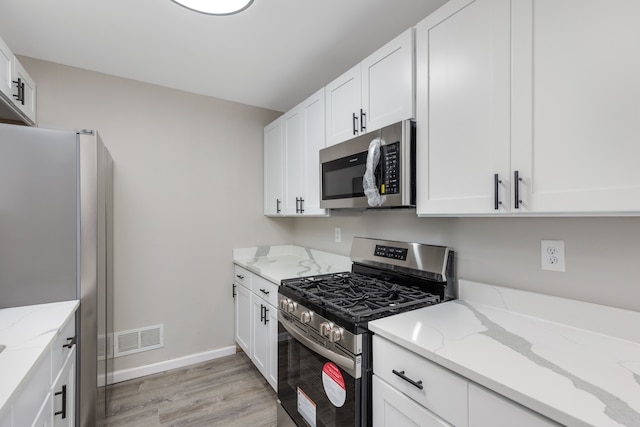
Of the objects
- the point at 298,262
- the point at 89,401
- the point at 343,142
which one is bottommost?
the point at 89,401

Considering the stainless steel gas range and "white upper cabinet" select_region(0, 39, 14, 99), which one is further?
"white upper cabinet" select_region(0, 39, 14, 99)

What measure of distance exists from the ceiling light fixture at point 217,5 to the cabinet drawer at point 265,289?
5.20 ft

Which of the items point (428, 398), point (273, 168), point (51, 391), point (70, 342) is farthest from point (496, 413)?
point (273, 168)

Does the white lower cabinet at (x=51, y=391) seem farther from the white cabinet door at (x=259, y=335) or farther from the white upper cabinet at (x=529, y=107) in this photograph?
the white upper cabinet at (x=529, y=107)

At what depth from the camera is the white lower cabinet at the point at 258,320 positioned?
6.73 ft

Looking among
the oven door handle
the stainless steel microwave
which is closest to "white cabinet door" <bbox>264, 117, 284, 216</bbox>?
the stainless steel microwave

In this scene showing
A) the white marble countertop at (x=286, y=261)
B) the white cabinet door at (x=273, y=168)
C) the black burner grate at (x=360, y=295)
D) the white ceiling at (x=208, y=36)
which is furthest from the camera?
the white cabinet door at (x=273, y=168)

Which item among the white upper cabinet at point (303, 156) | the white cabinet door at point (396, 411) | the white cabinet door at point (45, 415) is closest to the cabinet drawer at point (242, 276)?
the white upper cabinet at point (303, 156)

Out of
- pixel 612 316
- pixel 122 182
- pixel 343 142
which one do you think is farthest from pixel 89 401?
pixel 612 316

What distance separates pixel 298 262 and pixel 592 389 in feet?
7.17

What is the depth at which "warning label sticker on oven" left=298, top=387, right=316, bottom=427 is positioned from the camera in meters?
1.51

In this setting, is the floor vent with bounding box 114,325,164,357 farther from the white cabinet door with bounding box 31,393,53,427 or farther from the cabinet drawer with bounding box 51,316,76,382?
the white cabinet door with bounding box 31,393,53,427

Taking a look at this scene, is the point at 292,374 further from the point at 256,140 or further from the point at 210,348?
the point at 256,140

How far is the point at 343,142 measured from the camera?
1.82m
